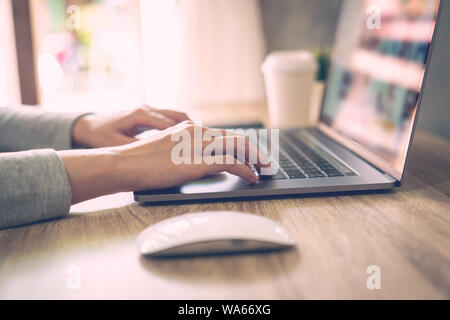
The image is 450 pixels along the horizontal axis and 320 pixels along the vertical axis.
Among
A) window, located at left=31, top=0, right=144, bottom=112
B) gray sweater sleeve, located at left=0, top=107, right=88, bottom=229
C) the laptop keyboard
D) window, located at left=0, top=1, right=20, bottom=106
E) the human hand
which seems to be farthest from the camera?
window, located at left=31, top=0, right=144, bottom=112

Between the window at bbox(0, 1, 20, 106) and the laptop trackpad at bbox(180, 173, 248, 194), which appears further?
the window at bbox(0, 1, 20, 106)

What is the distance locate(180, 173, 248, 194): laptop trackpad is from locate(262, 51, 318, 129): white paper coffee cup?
1.70ft

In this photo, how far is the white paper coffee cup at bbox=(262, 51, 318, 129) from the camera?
3.64 feet

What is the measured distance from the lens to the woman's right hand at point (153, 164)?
0.56 meters

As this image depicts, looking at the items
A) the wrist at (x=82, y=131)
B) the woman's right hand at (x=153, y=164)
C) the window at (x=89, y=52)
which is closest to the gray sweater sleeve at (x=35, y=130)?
the wrist at (x=82, y=131)

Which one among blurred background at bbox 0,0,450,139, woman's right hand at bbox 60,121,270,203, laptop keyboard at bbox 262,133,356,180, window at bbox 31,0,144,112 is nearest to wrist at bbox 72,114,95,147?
woman's right hand at bbox 60,121,270,203

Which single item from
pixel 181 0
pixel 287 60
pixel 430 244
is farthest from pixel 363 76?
pixel 181 0

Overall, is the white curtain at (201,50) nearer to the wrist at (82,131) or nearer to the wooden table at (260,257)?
the wrist at (82,131)

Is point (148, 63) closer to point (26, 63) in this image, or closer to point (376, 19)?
point (26, 63)

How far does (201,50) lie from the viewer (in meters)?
2.22

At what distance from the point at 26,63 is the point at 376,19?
5.63 feet

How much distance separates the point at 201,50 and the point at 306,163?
165 cm

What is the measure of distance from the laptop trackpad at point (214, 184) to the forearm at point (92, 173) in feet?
0.30

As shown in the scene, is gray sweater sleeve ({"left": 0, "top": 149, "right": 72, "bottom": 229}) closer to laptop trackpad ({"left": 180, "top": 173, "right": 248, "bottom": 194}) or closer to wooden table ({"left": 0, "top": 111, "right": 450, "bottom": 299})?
wooden table ({"left": 0, "top": 111, "right": 450, "bottom": 299})
